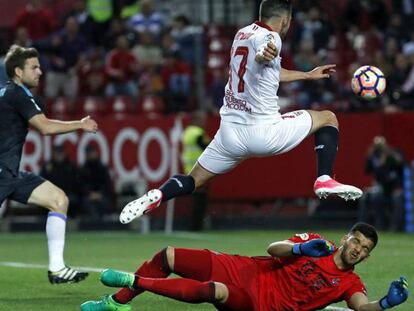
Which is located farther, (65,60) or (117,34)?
(117,34)

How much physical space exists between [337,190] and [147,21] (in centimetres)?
1446

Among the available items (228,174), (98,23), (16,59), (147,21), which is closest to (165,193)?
(16,59)

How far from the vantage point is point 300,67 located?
23109mm

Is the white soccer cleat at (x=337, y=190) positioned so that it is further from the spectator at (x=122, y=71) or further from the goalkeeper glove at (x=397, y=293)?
the spectator at (x=122, y=71)

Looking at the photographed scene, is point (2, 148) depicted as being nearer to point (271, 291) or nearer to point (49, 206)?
point (49, 206)

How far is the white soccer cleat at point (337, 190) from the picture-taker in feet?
34.7

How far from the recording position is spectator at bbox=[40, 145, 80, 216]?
21.6 m

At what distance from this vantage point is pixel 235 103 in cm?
1085

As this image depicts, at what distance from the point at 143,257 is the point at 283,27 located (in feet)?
19.4

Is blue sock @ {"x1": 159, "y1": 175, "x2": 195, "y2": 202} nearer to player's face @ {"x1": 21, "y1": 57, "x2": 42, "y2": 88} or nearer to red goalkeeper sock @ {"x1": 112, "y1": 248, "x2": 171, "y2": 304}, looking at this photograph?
player's face @ {"x1": 21, "y1": 57, "x2": 42, "y2": 88}

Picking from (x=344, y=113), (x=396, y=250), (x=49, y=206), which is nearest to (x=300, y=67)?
(x=344, y=113)

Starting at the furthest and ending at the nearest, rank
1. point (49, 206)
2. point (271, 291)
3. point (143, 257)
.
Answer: point (143, 257), point (49, 206), point (271, 291)

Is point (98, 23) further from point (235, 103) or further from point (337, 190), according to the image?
point (337, 190)

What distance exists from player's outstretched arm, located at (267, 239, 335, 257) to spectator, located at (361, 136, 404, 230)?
12.2 metres
